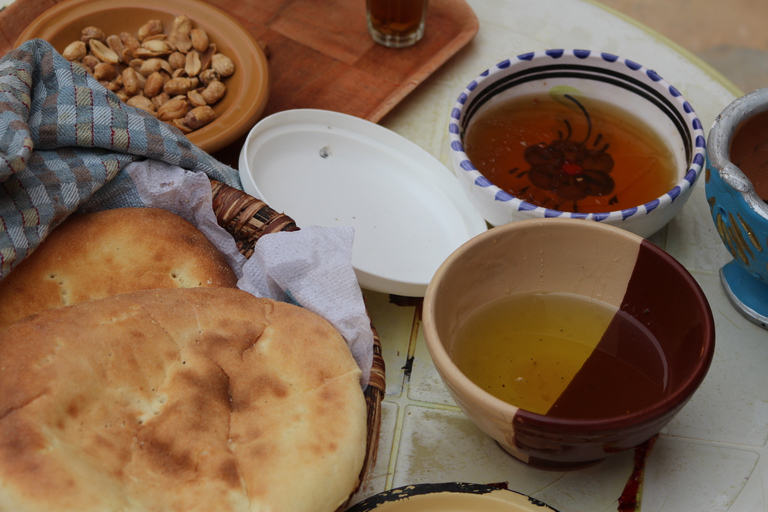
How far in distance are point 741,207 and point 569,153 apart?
26 cm

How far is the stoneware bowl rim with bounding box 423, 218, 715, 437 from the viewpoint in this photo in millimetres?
510

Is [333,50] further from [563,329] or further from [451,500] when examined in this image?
[451,500]

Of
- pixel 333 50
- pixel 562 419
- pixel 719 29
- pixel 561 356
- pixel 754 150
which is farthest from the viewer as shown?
pixel 719 29

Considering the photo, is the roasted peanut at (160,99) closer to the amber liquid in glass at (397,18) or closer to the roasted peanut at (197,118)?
the roasted peanut at (197,118)

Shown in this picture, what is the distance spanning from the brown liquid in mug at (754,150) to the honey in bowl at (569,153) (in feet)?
0.27

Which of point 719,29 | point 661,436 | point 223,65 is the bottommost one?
point 719,29

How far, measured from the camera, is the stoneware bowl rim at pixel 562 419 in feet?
1.67

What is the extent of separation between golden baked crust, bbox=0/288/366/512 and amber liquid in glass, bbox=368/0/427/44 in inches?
24.6

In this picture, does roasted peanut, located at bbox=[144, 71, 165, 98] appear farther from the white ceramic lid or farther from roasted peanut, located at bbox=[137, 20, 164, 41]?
the white ceramic lid

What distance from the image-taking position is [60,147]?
2.33ft

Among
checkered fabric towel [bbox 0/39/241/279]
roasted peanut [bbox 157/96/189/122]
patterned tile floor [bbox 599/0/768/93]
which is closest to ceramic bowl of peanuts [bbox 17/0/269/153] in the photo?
roasted peanut [bbox 157/96/189/122]

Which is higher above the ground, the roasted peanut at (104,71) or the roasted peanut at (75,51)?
the roasted peanut at (75,51)

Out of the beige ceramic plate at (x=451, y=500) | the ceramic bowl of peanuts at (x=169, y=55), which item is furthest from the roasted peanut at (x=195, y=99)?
the beige ceramic plate at (x=451, y=500)

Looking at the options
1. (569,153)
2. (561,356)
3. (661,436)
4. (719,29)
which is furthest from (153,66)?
(719,29)
